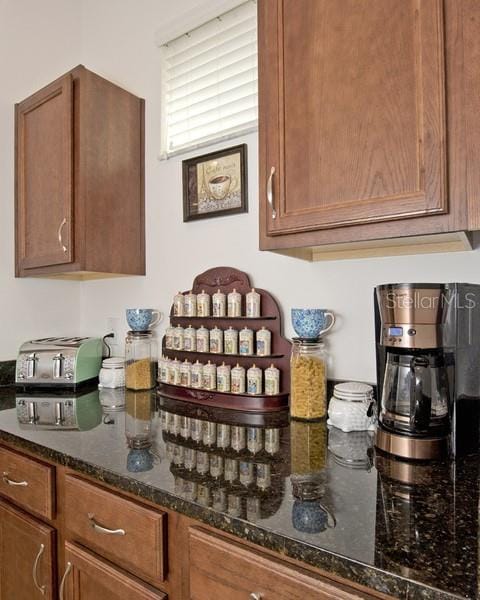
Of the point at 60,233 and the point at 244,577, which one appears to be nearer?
the point at 244,577

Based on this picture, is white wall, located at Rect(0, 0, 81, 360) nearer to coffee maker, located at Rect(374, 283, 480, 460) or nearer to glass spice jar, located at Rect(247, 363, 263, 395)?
glass spice jar, located at Rect(247, 363, 263, 395)

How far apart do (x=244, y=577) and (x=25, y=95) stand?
2.24 metres

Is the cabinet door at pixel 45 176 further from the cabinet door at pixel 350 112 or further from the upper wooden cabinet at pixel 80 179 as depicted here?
the cabinet door at pixel 350 112

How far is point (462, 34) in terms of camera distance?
32.7 inches

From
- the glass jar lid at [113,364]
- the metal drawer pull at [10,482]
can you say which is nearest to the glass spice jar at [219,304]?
the glass jar lid at [113,364]

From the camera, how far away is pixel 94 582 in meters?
1.00

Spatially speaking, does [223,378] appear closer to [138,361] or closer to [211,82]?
[138,361]

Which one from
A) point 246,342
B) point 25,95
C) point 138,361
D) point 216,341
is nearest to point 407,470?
point 246,342

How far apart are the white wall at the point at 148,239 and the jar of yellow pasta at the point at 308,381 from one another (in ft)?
0.39

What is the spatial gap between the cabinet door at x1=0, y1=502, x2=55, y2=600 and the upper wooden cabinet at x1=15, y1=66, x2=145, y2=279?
913 millimetres

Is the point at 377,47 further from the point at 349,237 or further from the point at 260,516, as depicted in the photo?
the point at 260,516

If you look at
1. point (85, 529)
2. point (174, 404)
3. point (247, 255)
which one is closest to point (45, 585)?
point (85, 529)

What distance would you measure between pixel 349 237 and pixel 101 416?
3.25 feet

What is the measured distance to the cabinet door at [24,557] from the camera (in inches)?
45.1
